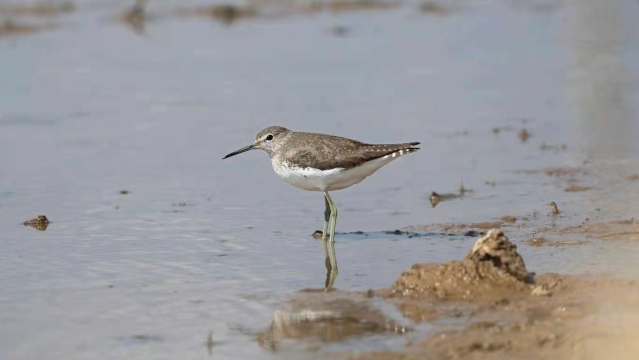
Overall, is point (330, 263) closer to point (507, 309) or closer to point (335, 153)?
point (335, 153)

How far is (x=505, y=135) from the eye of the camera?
44.5ft

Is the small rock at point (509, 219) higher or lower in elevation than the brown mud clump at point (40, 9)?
lower

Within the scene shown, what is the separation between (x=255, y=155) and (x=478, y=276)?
233 inches

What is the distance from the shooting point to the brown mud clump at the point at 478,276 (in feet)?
25.0

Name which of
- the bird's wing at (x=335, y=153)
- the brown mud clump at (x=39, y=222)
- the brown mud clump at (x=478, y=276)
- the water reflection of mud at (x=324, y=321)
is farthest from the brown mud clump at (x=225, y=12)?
the brown mud clump at (x=478, y=276)

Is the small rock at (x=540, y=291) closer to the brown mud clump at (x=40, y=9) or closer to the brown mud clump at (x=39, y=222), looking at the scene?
the brown mud clump at (x=39, y=222)

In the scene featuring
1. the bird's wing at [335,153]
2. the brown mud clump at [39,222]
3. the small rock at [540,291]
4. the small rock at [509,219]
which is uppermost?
the bird's wing at [335,153]

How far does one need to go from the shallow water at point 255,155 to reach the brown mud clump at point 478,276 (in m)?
0.72

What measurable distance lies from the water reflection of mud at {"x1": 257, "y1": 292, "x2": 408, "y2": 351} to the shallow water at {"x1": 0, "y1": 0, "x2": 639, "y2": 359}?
0.13m

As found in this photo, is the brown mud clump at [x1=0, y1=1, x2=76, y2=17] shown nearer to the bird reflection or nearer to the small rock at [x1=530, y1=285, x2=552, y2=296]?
the bird reflection

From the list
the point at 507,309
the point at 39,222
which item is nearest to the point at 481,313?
the point at 507,309

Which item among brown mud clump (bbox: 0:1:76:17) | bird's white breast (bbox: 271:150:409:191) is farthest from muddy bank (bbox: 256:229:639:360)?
brown mud clump (bbox: 0:1:76:17)

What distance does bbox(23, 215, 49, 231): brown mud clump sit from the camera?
10227 millimetres

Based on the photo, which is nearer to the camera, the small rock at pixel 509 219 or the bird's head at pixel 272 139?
the small rock at pixel 509 219
